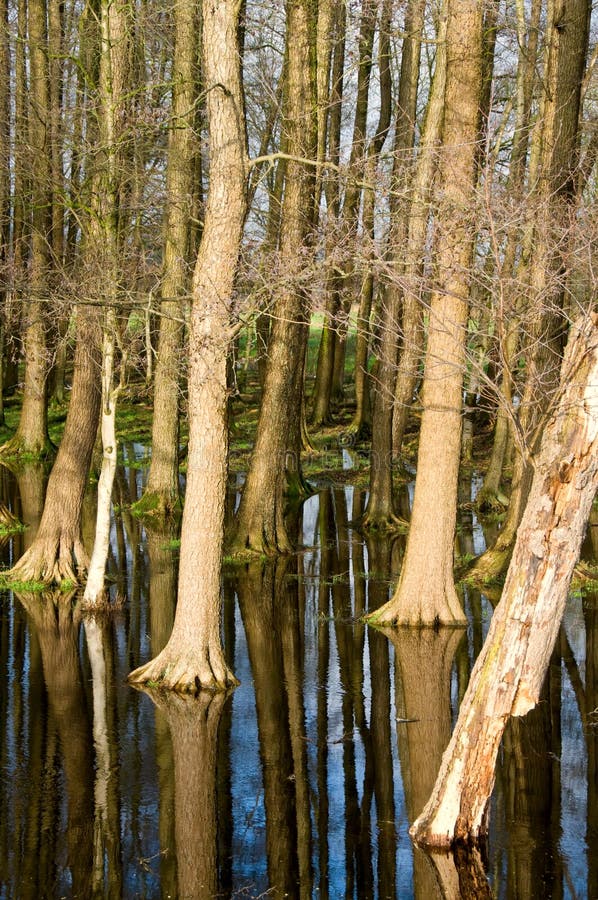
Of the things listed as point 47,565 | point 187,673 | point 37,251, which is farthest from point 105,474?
point 37,251

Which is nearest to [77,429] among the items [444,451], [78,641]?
[78,641]

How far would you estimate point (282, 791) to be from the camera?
892 cm

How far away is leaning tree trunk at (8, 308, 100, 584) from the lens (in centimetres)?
1606

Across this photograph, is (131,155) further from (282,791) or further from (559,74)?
(282,791)

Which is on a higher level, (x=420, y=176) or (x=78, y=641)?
(x=420, y=176)

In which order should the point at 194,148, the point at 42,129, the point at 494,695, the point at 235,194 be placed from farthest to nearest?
the point at 194,148, the point at 42,129, the point at 235,194, the point at 494,695

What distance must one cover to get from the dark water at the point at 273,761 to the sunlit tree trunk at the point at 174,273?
21.7ft

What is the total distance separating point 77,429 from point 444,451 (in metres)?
5.43

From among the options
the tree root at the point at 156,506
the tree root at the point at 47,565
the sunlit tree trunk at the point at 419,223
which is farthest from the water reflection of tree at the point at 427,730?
the tree root at the point at 156,506

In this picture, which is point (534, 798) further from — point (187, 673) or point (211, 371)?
point (211, 371)

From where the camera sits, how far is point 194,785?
29.6 feet

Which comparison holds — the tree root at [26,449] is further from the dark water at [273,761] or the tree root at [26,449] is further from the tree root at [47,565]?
the dark water at [273,761]

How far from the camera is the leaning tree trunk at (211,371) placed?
1112 centimetres

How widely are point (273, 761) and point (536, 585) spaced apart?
11.1 feet
